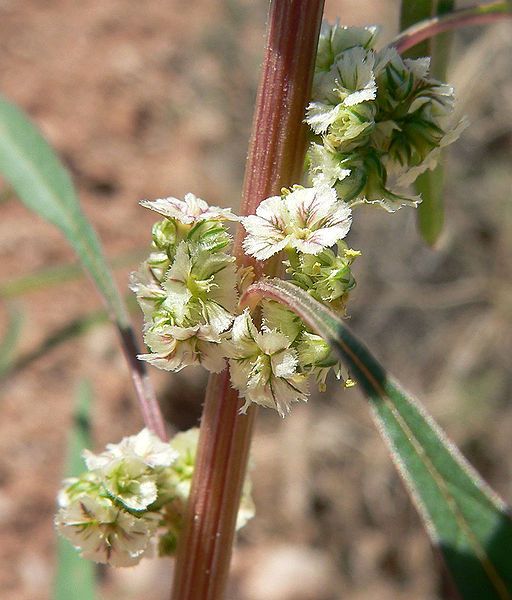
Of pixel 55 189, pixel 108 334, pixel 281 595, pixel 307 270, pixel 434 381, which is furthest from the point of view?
pixel 434 381

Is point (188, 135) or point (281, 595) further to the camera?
point (188, 135)

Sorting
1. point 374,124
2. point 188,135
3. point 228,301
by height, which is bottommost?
point 228,301

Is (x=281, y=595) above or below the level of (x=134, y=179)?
below

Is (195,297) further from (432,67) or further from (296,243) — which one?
(432,67)

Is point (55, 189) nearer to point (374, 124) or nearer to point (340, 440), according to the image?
point (374, 124)

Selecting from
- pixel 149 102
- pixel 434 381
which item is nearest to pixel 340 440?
pixel 434 381

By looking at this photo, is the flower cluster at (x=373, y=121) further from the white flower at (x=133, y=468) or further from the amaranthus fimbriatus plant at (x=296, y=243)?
the white flower at (x=133, y=468)

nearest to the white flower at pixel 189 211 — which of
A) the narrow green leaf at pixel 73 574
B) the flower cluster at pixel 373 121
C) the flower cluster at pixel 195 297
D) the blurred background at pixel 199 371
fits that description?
the flower cluster at pixel 195 297
